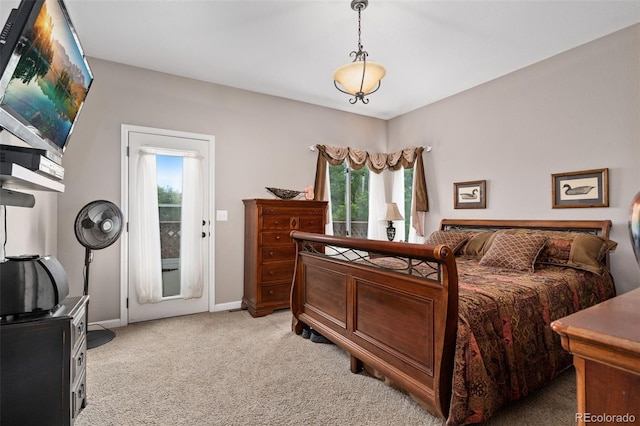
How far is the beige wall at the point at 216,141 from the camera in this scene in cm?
321

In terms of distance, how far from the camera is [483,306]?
175 cm

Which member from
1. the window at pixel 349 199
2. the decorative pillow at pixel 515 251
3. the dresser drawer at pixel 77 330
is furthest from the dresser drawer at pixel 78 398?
the window at pixel 349 199

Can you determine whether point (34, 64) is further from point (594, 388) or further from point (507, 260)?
point (507, 260)

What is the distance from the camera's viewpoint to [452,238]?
12.0 feet

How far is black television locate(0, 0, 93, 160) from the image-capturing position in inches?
47.4

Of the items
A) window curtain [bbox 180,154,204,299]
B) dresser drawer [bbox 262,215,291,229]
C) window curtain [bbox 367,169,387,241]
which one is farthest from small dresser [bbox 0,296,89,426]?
window curtain [bbox 367,169,387,241]

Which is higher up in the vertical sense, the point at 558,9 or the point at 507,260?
the point at 558,9

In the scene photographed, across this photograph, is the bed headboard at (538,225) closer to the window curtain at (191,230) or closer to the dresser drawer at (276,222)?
the dresser drawer at (276,222)

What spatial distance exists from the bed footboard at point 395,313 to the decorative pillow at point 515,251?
892 millimetres

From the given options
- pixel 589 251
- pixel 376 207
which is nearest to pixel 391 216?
pixel 376 207

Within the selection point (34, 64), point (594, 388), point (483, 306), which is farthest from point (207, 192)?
point (594, 388)

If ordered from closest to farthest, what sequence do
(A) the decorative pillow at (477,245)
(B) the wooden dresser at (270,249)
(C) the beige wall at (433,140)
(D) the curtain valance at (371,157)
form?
(C) the beige wall at (433,140), (A) the decorative pillow at (477,245), (B) the wooden dresser at (270,249), (D) the curtain valance at (371,157)

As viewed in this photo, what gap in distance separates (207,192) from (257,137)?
0.98 m

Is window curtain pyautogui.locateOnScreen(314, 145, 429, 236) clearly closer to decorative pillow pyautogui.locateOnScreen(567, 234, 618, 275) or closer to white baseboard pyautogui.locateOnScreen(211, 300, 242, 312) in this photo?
white baseboard pyautogui.locateOnScreen(211, 300, 242, 312)
